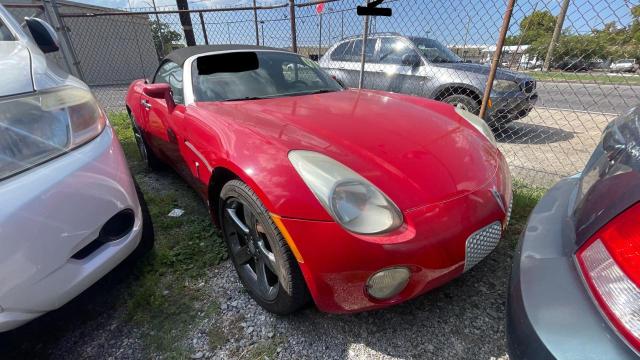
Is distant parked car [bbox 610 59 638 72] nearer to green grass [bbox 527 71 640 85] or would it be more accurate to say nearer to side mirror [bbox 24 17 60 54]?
green grass [bbox 527 71 640 85]

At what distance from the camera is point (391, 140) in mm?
1553

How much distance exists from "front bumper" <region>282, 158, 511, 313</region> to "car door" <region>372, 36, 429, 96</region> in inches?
145

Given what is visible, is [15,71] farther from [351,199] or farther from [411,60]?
[411,60]

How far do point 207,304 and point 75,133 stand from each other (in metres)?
1.01

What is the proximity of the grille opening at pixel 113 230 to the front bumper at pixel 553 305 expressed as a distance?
4.83 ft

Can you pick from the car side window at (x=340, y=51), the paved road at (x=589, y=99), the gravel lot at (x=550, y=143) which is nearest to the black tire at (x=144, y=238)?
the gravel lot at (x=550, y=143)

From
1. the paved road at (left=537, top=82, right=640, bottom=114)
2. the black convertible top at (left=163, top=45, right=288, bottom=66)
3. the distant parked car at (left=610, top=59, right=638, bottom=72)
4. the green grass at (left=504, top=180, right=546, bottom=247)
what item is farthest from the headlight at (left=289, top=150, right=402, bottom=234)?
the paved road at (left=537, top=82, right=640, bottom=114)

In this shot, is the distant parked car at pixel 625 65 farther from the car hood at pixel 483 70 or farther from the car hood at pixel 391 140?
the car hood at pixel 391 140

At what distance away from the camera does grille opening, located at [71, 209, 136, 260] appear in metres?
1.22

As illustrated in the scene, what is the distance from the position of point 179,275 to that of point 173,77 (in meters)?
1.72

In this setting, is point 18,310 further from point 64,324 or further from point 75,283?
point 64,324

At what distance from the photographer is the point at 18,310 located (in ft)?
3.41

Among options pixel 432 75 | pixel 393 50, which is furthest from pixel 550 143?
pixel 393 50

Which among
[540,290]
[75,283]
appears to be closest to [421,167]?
[540,290]
